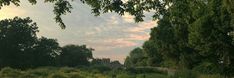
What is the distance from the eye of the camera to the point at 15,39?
313 ft

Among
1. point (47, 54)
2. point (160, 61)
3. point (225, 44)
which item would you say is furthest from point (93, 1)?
point (160, 61)

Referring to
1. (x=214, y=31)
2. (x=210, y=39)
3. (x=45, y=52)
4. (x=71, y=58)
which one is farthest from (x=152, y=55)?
(x=214, y=31)

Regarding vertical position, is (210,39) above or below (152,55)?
below

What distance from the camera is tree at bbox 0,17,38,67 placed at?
9069 cm

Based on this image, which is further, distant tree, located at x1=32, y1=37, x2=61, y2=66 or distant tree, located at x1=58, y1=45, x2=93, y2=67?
distant tree, located at x1=58, y1=45, x2=93, y2=67

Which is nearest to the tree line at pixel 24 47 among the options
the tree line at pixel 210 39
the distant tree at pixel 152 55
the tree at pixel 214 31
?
the distant tree at pixel 152 55

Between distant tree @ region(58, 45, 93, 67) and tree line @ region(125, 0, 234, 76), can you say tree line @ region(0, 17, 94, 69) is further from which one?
tree line @ region(125, 0, 234, 76)

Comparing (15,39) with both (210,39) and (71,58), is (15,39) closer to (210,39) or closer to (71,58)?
(71,58)

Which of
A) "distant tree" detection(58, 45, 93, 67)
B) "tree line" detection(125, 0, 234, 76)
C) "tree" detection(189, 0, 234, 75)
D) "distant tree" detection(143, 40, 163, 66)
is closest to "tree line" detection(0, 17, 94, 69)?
"distant tree" detection(58, 45, 93, 67)

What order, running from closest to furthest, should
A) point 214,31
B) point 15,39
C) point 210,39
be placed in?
point 214,31 → point 210,39 → point 15,39

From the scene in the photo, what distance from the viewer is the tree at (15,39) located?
9069 cm

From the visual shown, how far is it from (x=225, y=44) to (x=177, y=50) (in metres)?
23.0

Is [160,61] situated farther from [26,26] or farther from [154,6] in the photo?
[154,6]

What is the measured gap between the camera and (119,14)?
12.5m
